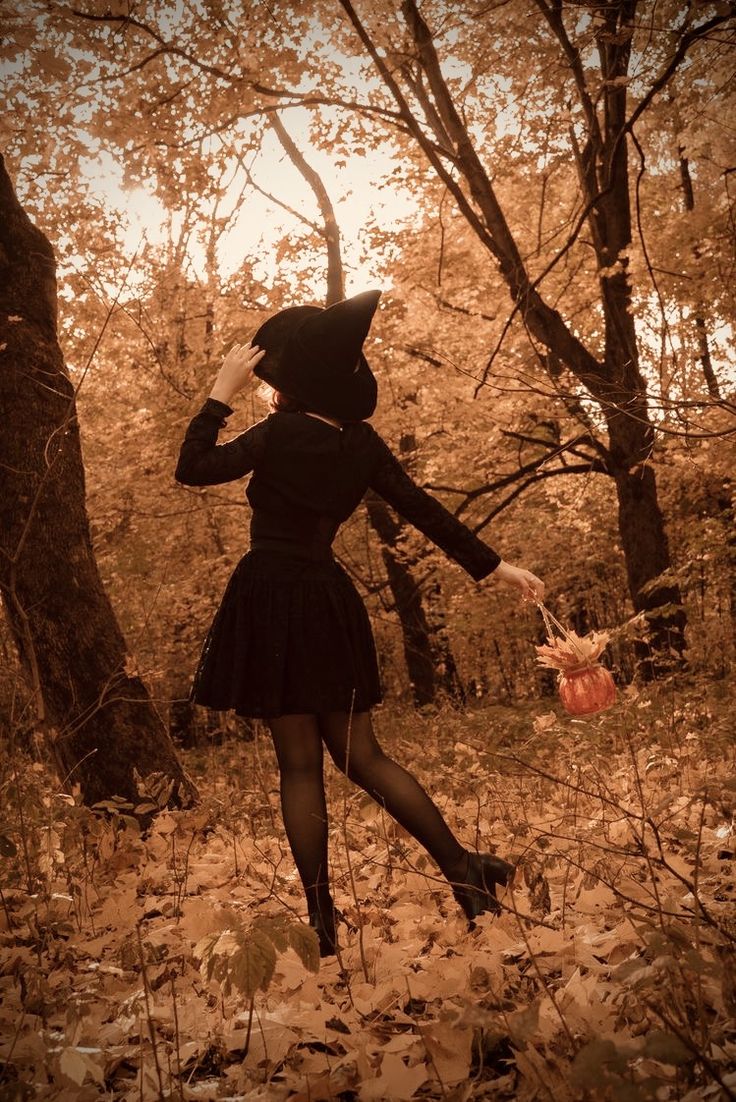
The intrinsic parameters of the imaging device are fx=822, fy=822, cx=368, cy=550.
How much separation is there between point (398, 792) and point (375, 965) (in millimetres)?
498

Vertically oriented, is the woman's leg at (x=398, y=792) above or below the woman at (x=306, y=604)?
below

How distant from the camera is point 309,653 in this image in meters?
2.61

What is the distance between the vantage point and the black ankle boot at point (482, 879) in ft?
8.34

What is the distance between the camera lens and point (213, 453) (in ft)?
8.50

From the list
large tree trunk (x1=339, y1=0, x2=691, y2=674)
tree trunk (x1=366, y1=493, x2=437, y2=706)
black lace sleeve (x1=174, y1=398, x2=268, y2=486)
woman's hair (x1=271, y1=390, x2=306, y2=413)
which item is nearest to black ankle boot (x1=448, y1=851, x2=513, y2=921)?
black lace sleeve (x1=174, y1=398, x2=268, y2=486)

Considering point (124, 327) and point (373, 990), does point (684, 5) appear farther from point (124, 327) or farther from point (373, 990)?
point (124, 327)

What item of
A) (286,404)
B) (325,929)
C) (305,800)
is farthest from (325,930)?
(286,404)

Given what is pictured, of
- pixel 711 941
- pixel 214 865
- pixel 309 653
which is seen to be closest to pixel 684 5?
pixel 309 653

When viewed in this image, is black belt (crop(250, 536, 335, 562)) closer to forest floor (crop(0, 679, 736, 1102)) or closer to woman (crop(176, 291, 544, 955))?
woman (crop(176, 291, 544, 955))

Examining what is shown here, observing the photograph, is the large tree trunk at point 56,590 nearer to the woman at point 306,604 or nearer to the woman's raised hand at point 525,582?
the woman at point 306,604

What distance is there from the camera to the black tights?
257 cm

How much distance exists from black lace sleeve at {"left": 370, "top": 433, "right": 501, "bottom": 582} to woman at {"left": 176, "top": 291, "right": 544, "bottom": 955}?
0.36 feet

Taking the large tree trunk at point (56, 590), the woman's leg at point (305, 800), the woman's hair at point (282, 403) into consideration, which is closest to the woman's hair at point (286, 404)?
the woman's hair at point (282, 403)

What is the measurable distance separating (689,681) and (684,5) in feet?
19.6
